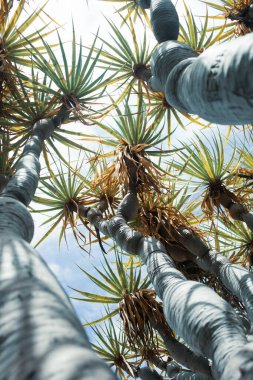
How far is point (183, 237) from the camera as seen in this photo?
321 cm

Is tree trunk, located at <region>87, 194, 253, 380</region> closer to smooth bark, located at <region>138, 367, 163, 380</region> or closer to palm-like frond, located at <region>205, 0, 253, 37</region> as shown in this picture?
smooth bark, located at <region>138, 367, 163, 380</region>

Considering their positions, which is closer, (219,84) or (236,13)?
(219,84)

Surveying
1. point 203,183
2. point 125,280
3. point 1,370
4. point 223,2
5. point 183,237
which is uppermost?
point 223,2

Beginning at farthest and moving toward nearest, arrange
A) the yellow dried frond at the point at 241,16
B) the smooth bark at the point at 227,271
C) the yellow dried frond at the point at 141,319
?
the yellow dried frond at the point at 241,16 < the yellow dried frond at the point at 141,319 < the smooth bark at the point at 227,271

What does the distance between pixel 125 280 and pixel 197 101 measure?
2795mm

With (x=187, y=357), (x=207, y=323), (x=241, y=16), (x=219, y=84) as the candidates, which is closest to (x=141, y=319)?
(x=187, y=357)

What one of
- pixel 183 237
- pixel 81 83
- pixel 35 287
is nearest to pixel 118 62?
pixel 81 83

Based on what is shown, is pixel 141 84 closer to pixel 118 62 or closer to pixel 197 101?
pixel 118 62

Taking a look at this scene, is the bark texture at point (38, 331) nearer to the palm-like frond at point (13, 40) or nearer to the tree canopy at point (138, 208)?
the tree canopy at point (138, 208)

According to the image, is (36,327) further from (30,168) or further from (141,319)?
(141,319)

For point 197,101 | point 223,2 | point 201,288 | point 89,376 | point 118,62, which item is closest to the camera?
point 89,376

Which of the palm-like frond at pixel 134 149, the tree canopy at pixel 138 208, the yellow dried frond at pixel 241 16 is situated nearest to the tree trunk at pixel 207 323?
the tree canopy at pixel 138 208

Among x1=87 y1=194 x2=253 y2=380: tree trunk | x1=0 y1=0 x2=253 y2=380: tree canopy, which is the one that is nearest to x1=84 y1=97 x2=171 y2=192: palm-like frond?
x1=0 y1=0 x2=253 y2=380: tree canopy

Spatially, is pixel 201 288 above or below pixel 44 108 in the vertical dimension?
below
